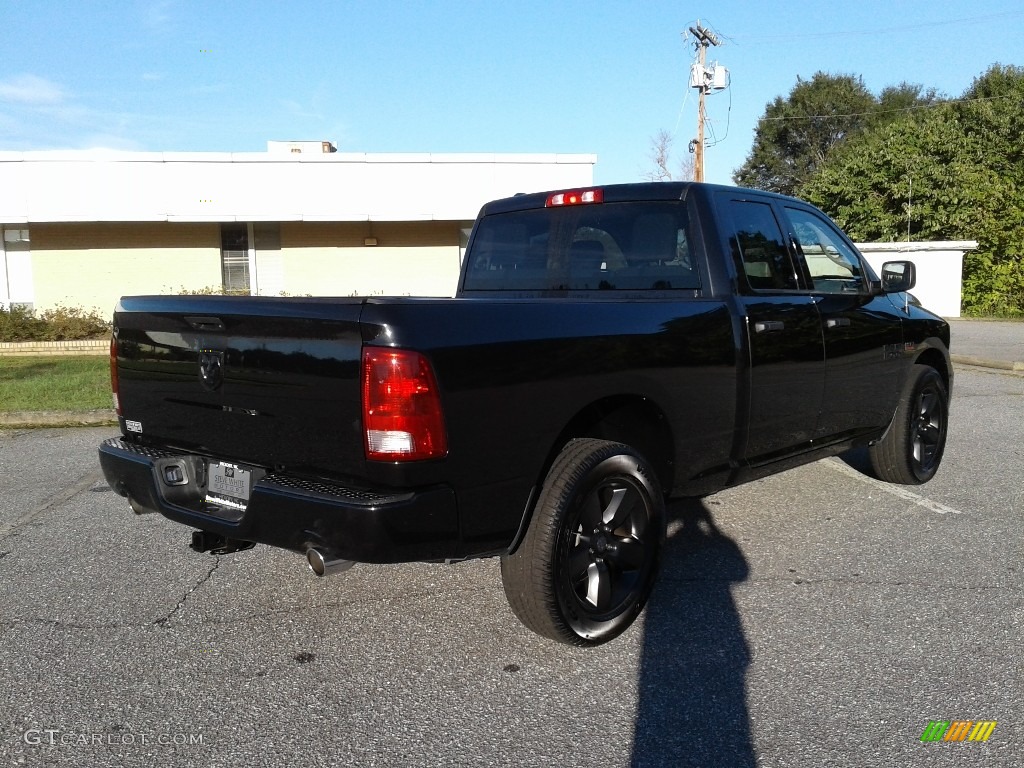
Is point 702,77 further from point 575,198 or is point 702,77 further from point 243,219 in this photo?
point 575,198

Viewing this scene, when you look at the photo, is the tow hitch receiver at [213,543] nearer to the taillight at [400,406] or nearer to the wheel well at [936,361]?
the taillight at [400,406]

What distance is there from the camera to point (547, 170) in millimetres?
19391

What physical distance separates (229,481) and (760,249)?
281 centimetres

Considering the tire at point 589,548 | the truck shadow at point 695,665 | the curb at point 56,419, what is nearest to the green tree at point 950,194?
the curb at point 56,419

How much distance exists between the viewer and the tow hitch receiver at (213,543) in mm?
3723

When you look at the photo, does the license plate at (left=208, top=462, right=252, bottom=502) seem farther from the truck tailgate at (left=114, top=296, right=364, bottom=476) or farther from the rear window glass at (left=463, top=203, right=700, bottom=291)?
the rear window glass at (left=463, top=203, right=700, bottom=291)

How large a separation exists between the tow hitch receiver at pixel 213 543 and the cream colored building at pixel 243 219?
53.0ft

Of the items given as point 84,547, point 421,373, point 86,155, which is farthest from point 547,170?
point 421,373

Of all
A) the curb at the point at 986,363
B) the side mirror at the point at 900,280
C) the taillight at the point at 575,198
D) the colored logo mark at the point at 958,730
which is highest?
the taillight at the point at 575,198

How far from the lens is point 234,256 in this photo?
20625 millimetres

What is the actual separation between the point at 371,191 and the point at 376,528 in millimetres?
17244

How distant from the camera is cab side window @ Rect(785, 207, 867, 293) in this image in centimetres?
502
